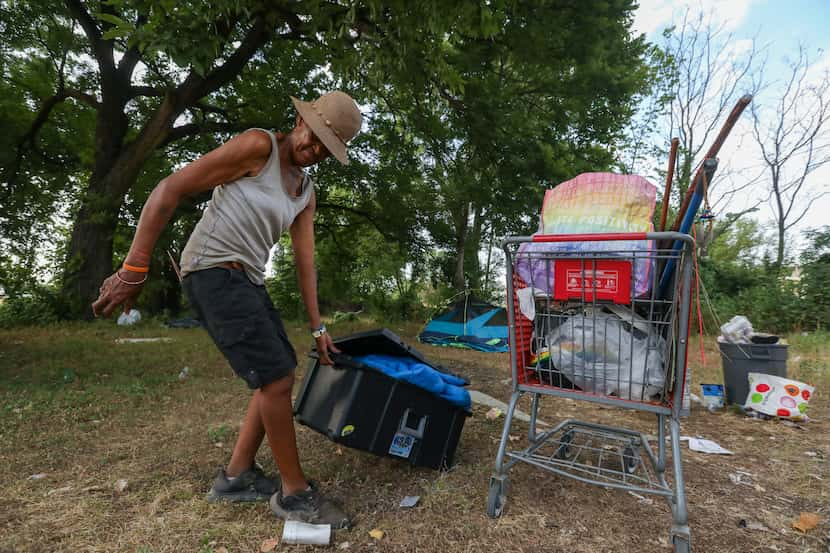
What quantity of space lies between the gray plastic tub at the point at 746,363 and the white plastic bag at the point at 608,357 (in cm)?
290

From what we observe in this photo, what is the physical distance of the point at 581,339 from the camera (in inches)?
76.4

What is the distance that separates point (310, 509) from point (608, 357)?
4.76 feet

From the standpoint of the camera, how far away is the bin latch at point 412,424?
2043mm

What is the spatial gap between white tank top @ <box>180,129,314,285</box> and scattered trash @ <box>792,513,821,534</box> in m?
2.64

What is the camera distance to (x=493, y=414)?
3.42m

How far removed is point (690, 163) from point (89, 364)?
752 inches

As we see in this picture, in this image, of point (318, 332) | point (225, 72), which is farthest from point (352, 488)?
point (225, 72)

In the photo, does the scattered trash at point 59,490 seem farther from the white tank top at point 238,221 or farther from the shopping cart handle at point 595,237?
the shopping cart handle at point 595,237

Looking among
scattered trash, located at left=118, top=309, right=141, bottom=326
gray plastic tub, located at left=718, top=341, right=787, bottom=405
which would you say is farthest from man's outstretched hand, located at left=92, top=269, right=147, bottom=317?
scattered trash, located at left=118, top=309, right=141, bottom=326

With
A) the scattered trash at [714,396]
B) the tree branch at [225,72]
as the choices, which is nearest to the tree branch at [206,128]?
the tree branch at [225,72]

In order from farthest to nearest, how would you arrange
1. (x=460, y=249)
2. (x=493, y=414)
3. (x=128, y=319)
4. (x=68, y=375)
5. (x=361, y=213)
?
(x=460, y=249), (x=361, y=213), (x=128, y=319), (x=68, y=375), (x=493, y=414)

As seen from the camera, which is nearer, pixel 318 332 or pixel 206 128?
pixel 318 332

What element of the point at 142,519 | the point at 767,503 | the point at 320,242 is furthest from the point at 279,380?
the point at 320,242

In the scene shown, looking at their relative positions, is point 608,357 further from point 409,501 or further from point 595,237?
point 409,501
